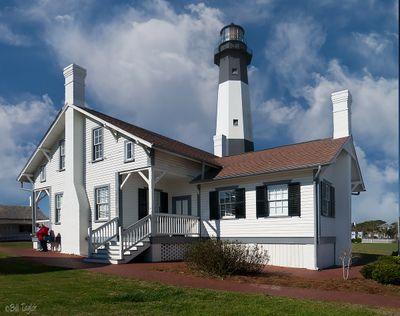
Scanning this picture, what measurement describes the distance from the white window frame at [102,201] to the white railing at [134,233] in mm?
3128

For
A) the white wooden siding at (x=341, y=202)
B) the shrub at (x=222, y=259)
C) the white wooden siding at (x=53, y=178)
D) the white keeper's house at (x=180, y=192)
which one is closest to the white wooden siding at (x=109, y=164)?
the white keeper's house at (x=180, y=192)

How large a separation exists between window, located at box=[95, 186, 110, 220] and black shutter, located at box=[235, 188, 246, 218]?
585 centimetres

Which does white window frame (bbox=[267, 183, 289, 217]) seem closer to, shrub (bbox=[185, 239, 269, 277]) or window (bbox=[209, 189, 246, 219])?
window (bbox=[209, 189, 246, 219])

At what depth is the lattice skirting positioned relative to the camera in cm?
1786

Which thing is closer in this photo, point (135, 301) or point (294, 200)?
point (135, 301)

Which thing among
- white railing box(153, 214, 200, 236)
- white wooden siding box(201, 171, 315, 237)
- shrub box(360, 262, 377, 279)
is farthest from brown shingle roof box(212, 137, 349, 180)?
shrub box(360, 262, 377, 279)

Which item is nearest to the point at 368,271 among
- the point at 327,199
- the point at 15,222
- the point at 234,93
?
the point at 327,199

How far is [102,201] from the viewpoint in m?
20.5

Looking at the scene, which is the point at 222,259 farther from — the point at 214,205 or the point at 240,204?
the point at 214,205

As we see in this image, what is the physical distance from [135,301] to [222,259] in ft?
14.5

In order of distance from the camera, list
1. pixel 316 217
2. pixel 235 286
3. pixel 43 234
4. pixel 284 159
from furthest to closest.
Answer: pixel 43 234 < pixel 284 159 < pixel 316 217 < pixel 235 286

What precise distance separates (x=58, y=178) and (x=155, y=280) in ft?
42.8

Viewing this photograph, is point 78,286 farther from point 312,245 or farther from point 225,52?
point 225,52

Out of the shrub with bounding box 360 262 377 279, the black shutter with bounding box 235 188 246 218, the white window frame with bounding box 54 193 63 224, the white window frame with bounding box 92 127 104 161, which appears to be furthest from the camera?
the white window frame with bounding box 54 193 63 224
